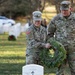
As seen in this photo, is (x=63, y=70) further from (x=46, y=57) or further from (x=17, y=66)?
(x=17, y=66)

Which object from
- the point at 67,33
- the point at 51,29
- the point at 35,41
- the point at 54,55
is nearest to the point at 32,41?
the point at 35,41

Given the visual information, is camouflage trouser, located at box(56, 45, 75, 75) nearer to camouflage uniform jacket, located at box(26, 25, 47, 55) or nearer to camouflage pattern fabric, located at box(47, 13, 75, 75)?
camouflage pattern fabric, located at box(47, 13, 75, 75)

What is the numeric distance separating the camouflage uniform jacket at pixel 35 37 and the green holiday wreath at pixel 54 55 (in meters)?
0.19

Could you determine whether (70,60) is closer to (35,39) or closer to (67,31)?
(67,31)

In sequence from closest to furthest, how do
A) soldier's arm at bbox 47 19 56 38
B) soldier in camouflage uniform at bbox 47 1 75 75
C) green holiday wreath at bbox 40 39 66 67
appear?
1. green holiday wreath at bbox 40 39 66 67
2. soldier in camouflage uniform at bbox 47 1 75 75
3. soldier's arm at bbox 47 19 56 38

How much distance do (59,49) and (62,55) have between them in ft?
0.47

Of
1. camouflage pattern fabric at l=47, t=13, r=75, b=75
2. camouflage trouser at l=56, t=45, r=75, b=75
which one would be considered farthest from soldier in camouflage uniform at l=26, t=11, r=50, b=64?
camouflage trouser at l=56, t=45, r=75, b=75

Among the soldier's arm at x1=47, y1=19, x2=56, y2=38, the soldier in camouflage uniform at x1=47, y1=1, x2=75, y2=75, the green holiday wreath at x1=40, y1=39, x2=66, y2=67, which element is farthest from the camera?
the soldier's arm at x1=47, y1=19, x2=56, y2=38

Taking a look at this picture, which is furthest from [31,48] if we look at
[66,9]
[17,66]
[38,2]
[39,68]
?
[38,2]

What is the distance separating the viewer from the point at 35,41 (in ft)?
35.1

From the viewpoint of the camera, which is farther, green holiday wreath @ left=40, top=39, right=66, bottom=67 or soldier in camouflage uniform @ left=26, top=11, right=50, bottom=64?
soldier in camouflage uniform @ left=26, top=11, right=50, bottom=64

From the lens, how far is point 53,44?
10383 mm

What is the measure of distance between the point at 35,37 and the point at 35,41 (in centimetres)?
9

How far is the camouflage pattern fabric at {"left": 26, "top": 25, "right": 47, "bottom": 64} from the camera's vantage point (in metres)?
10.6
